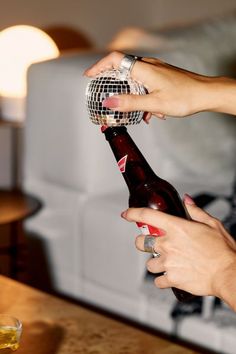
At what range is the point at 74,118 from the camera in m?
2.59

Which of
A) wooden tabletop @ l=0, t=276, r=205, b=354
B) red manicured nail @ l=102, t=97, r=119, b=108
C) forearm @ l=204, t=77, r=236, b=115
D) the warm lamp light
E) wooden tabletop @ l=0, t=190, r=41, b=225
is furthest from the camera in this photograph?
the warm lamp light

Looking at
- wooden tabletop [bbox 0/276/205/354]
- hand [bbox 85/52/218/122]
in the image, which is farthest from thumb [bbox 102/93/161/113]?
wooden tabletop [bbox 0/276/205/354]

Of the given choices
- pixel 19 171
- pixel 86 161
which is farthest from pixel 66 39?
pixel 86 161

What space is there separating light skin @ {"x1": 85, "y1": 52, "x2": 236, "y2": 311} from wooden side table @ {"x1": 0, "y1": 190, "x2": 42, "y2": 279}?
1.43 metres

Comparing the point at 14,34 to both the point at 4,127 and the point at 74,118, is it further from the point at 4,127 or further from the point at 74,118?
the point at 74,118

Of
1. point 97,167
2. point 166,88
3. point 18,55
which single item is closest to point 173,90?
point 166,88

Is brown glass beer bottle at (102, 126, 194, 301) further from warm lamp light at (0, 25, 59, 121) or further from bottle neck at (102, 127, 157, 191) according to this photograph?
warm lamp light at (0, 25, 59, 121)

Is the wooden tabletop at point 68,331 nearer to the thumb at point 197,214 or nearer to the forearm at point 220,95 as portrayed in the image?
the thumb at point 197,214

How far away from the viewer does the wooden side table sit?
2504mm

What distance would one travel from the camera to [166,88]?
3.48ft

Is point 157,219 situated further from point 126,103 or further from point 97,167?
point 97,167

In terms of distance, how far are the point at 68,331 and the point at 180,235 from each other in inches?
14.2

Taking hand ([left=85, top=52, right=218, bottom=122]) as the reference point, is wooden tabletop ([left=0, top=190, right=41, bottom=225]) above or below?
below

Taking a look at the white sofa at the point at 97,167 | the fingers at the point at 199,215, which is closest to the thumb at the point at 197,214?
the fingers at the point at 199,215
